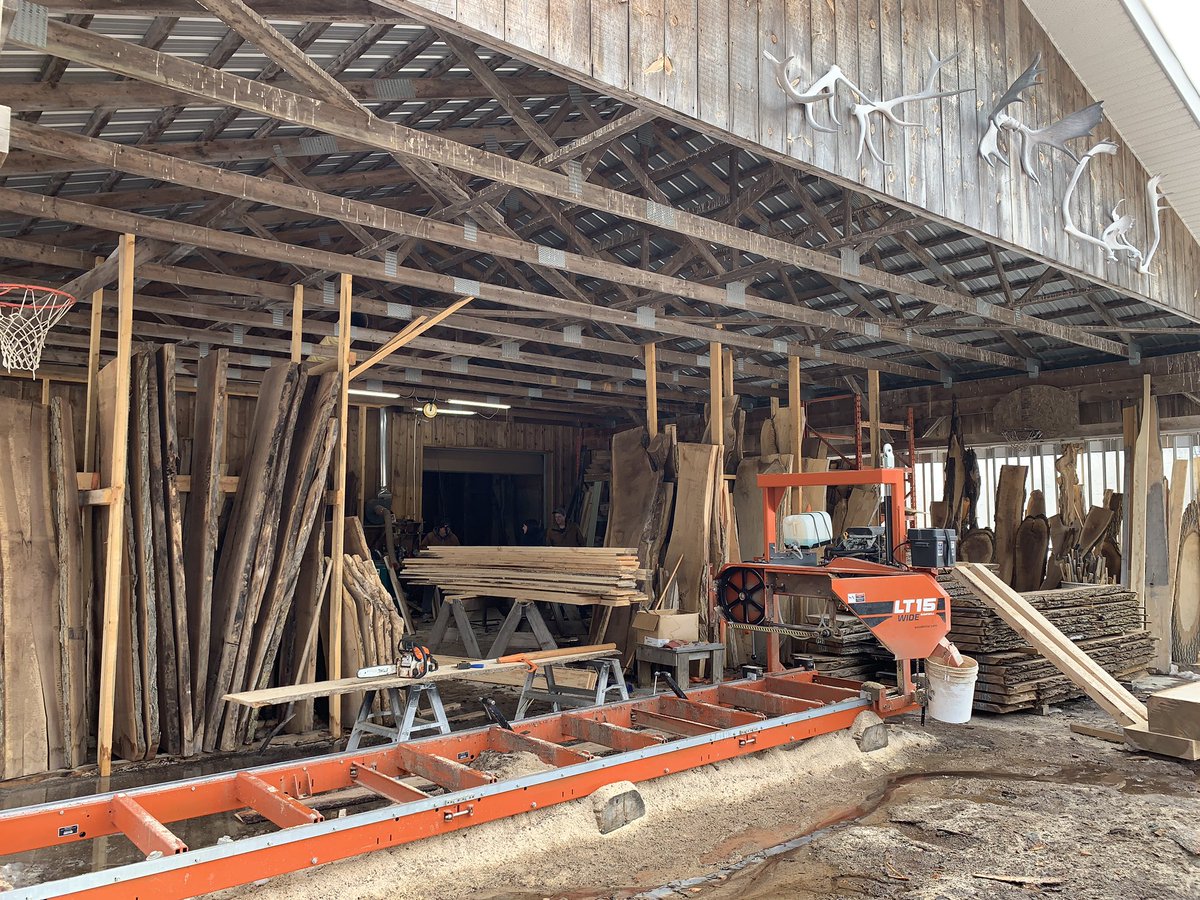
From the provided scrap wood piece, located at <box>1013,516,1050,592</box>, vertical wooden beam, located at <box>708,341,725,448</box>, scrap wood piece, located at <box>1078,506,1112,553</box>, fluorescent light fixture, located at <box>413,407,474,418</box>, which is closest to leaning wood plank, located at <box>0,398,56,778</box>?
vertical wooden beam, located at <box>708,341,725,448</box>

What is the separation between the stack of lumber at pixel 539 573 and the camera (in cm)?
803

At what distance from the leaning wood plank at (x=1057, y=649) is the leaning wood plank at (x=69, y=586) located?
702 cm

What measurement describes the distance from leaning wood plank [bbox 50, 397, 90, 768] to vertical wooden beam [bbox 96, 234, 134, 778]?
238 millimetres

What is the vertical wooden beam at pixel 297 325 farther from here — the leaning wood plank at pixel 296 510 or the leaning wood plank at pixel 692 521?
the leaning wood plank at pixel 692 521

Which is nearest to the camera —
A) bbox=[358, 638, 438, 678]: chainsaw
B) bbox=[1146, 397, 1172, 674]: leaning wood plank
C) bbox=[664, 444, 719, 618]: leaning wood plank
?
bbox=[358, 638, 438, 678]: chainsaw

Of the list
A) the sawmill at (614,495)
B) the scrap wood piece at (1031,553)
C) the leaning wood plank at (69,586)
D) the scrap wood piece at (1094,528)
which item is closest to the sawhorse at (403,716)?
the sawmill at (614,495)

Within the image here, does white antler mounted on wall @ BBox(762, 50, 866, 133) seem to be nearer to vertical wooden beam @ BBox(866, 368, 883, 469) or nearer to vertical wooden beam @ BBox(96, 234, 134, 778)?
vertical wooden beam @ BBox(96, 234, 134, 778)

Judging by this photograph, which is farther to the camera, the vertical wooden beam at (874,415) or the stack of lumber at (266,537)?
the vertical wooden beam at (874,415)

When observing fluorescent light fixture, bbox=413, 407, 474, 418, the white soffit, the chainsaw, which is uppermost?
the white soffit

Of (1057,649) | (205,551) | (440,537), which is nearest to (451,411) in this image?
(440,537)

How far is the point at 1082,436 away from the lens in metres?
13.0

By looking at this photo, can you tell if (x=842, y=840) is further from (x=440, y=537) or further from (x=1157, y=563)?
(x=440, y=537)

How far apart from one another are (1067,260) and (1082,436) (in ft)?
17.9

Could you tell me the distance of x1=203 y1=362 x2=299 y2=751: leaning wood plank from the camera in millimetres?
6789
